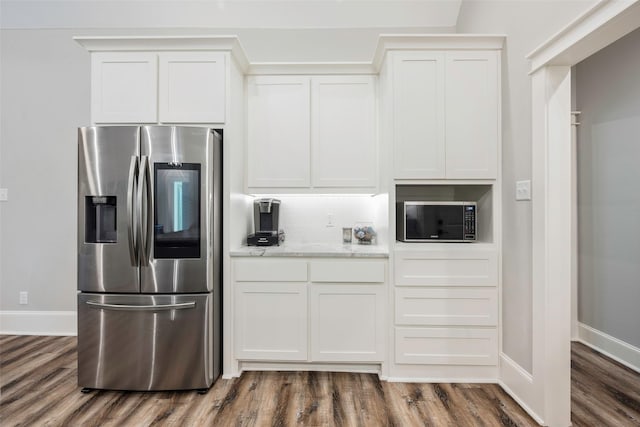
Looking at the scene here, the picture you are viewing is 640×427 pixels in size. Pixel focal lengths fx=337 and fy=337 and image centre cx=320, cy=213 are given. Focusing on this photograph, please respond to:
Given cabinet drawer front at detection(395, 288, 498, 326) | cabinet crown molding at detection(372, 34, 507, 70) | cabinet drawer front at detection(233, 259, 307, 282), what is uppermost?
cabinet crown molding at detection(372, 34, 507, 70)

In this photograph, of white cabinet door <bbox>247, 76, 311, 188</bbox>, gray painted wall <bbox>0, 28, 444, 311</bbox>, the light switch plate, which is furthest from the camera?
gray painted wall <bbox>0, 28, 444, 311</bbox>

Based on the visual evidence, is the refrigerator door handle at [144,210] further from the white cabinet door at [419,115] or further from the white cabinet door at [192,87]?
the white cabinet door at [419,115]

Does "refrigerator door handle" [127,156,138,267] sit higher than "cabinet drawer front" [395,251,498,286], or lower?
higher

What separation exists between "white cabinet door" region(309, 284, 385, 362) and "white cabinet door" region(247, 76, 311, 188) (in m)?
0.94

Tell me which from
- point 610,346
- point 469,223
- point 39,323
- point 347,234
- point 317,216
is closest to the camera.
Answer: point 469,223

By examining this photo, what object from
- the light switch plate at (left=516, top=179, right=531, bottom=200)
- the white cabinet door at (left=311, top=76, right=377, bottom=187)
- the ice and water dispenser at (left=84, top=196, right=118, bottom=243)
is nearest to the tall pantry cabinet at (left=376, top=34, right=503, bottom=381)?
the light switch plate at (left=516, top=179, right=531, bottom=200)

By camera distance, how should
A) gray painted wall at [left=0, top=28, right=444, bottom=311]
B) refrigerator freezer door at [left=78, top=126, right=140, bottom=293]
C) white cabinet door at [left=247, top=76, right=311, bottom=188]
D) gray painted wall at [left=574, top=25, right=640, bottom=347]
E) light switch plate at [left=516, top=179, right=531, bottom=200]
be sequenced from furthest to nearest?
gray painted wall at [left=0, top=28, right=444, bottom=311]
white cabinet door at [left=247, top=76, right=311, bottom=188]
gray painted wall at [left=574, top=25, right=640, bottom=347]
refrigerator freezer door at [left=78, top=126, right=140, bottom=293]
light switch plate at [left=516, top=179, right=531, bottom=200]

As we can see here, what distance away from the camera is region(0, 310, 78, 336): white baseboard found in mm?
3248

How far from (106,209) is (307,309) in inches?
59.9

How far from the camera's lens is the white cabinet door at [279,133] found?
2770 mm

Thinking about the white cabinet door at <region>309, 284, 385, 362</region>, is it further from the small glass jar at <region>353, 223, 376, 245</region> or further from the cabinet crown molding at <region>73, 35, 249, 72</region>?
the cabinet crown molding at <region>73, 35, 249, 72</region>

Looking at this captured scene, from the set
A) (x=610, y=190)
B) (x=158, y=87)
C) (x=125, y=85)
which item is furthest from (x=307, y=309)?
(x=610, y=190)

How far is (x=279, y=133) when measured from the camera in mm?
2779

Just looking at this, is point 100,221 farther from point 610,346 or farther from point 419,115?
point 610,346
